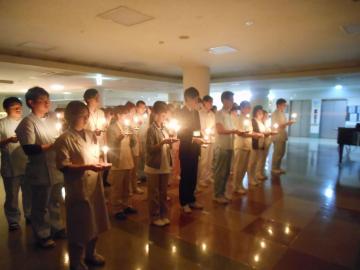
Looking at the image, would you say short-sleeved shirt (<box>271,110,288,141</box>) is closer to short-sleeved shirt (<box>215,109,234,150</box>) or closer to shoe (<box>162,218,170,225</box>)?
short-sleeved shirt (<box>215,109,234,150</box>)

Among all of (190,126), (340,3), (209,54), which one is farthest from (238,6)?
(209,54)

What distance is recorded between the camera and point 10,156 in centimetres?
309

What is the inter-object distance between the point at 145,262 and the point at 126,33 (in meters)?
4.12

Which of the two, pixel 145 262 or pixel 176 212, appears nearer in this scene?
pixel 145 262

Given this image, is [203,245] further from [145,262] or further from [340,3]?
[340,3]

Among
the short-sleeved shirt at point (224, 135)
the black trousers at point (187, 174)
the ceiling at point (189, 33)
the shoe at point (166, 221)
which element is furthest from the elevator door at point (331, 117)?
the shoe at point (166, 221)

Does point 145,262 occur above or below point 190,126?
below

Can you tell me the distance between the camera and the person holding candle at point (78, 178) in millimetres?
1985

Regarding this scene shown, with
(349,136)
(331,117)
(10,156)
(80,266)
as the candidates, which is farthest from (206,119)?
(331,117)

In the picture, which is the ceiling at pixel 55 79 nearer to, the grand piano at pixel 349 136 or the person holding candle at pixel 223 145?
the person holding candle at pixel 223 145

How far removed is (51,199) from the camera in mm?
2818

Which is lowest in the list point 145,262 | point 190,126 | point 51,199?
point 145,262

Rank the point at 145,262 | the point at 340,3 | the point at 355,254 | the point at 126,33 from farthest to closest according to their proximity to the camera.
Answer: the point at 126,33, the point at 340,3, the point at 355,254, the point at 145,262

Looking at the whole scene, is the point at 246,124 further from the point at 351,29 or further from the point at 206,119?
the point at 351,29
